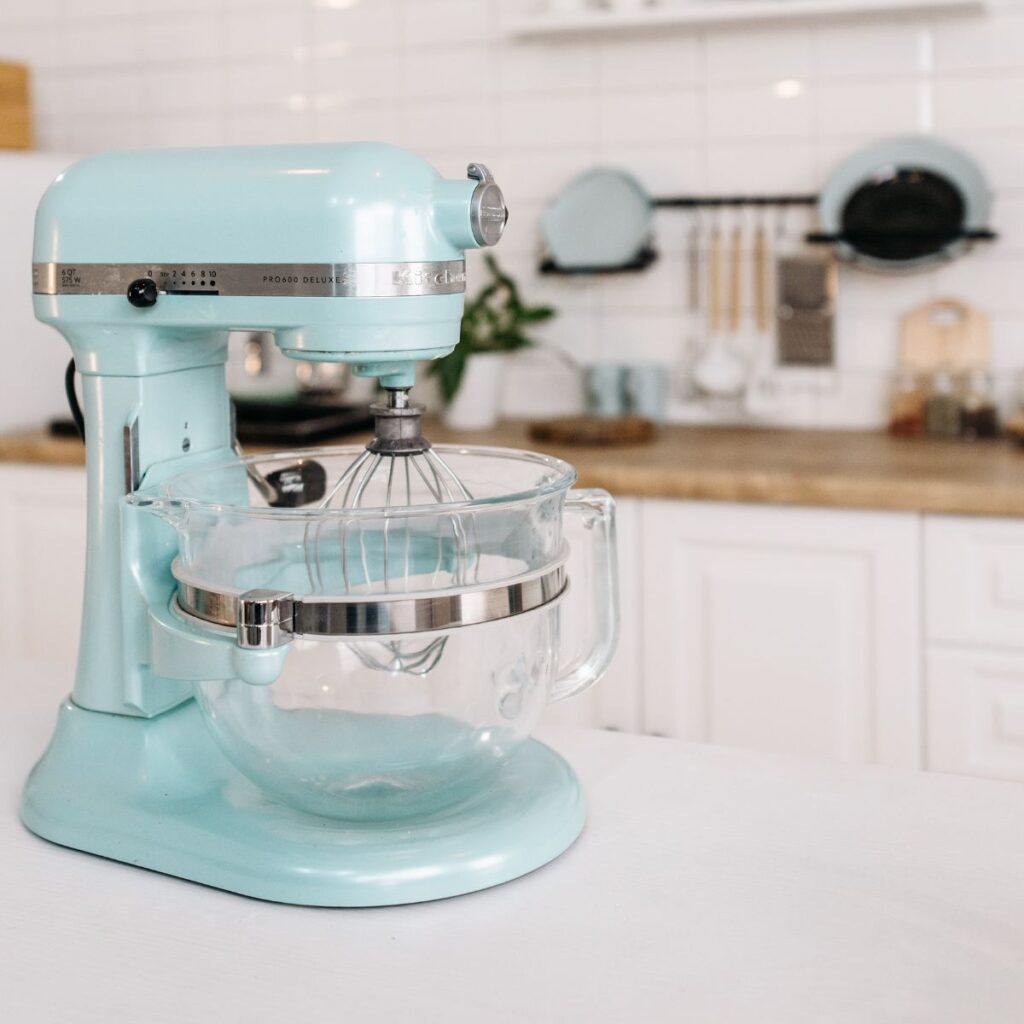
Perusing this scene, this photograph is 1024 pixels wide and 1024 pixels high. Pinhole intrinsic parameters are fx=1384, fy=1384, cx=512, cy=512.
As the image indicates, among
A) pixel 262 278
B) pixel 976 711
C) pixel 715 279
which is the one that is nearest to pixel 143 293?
pixel 262 278

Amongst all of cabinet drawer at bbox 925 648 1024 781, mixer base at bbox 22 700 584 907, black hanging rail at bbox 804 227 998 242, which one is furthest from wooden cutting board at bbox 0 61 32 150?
mixer base at bbox 22 700 584 907

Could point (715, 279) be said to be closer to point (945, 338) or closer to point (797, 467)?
point (945, 338)

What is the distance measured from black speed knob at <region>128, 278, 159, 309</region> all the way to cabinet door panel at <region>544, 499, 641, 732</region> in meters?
1.34

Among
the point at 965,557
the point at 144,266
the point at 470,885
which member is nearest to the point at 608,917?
the point at 470,885

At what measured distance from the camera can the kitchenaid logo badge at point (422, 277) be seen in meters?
0.86

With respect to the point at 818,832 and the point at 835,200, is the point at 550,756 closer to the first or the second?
the point at 818,832

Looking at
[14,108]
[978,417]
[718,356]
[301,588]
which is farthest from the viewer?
[14,108]

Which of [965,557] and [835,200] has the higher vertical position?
[835,200]

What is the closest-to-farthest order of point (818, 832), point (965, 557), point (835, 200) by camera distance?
1. point (818, 832)
2. point (965, 557)
3. point (835, 200)

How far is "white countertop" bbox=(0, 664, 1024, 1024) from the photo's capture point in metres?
0.71

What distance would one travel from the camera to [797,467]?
7.11 ft

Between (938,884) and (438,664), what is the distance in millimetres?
328

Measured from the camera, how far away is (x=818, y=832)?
35.7 inches

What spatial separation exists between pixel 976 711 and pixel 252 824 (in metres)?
1.45
